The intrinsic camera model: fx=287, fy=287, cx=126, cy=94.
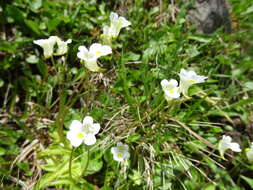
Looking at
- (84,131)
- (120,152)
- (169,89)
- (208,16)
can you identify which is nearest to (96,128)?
(84,131)

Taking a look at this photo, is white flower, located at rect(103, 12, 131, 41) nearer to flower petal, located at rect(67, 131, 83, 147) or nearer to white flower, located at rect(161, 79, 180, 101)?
white flower, located at rect(161, 79, 180, 101)

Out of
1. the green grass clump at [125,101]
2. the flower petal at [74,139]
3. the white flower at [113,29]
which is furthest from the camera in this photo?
the green grass clump at [125,101]

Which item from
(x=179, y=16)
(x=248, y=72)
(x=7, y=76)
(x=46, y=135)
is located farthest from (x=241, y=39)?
(x=7, y=76)

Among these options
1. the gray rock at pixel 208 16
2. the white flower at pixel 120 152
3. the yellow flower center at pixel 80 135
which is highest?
the gray rock at pixel 208 16

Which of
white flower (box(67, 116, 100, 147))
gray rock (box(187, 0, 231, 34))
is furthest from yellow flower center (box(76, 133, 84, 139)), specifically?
gray rock (box(187, 0, 231, 34))

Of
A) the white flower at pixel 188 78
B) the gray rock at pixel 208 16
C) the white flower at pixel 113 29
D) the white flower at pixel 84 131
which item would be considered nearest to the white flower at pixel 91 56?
the white flower at pixel 113 29

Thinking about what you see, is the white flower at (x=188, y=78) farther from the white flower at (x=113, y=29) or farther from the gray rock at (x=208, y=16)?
the gray rock at (x=208, y=16)

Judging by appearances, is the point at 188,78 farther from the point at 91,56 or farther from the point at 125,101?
the point at 125,101

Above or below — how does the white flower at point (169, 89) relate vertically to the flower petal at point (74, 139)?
above
